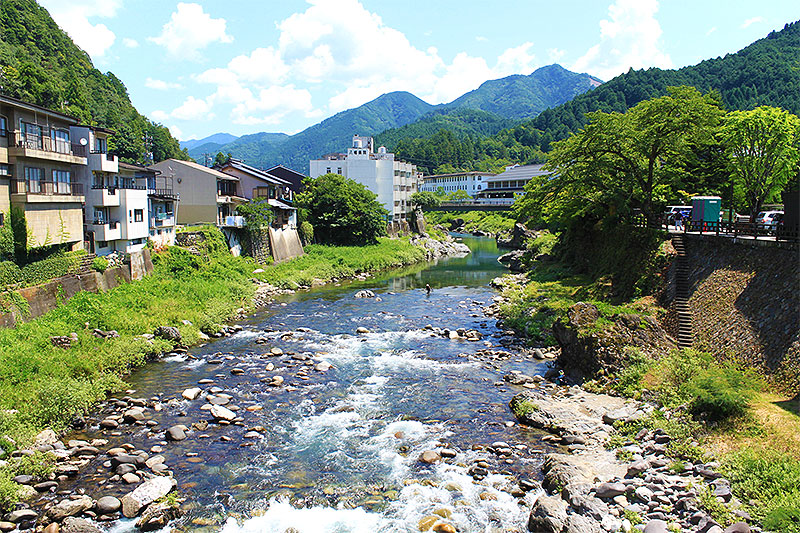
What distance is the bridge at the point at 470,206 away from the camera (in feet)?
342

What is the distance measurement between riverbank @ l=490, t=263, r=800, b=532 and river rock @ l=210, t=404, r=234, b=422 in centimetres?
907

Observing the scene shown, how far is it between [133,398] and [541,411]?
1347cm

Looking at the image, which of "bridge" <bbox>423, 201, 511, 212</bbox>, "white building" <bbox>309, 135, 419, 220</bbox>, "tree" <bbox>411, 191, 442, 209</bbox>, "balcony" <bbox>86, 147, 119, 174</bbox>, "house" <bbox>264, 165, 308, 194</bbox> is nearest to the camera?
"balcony" <bbox>86, 147, 119, 174</bbox>

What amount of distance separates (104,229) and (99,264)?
330cm

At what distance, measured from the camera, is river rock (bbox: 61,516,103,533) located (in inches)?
432

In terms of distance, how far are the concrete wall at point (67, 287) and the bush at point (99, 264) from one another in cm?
22

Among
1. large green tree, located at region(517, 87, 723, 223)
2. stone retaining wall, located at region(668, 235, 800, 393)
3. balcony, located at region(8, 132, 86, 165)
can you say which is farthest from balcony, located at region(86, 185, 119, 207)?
stone retaining wall, located at region(668, 235, 800, 393)

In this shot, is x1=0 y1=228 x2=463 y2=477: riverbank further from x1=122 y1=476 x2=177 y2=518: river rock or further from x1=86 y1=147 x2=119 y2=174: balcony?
x1=86 y1=147 x2=119 y2=174: balcony

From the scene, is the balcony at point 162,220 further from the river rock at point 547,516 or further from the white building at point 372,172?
the white building at point 372,172

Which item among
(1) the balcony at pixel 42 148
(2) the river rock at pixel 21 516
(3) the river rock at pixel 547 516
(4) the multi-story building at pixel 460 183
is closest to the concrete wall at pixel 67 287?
(1) the balcony at pixel 42 148

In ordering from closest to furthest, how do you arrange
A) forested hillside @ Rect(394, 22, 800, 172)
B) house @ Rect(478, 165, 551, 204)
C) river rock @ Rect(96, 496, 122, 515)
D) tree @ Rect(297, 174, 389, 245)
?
river rock @ Rect(96, 496, 122, 515) < tree @ Rect(297, 174, 389, 245) < forested hillside @ Rect(394, 22, 800, 172) < house @ Rect(478, 165, 551, 204)

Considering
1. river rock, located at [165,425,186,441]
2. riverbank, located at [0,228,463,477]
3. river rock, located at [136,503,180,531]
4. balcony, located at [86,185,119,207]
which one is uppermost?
balcony, located at [86,185,119,207]

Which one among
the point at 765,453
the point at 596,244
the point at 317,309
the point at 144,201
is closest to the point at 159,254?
the point at 144,201

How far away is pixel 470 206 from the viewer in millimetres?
107250
